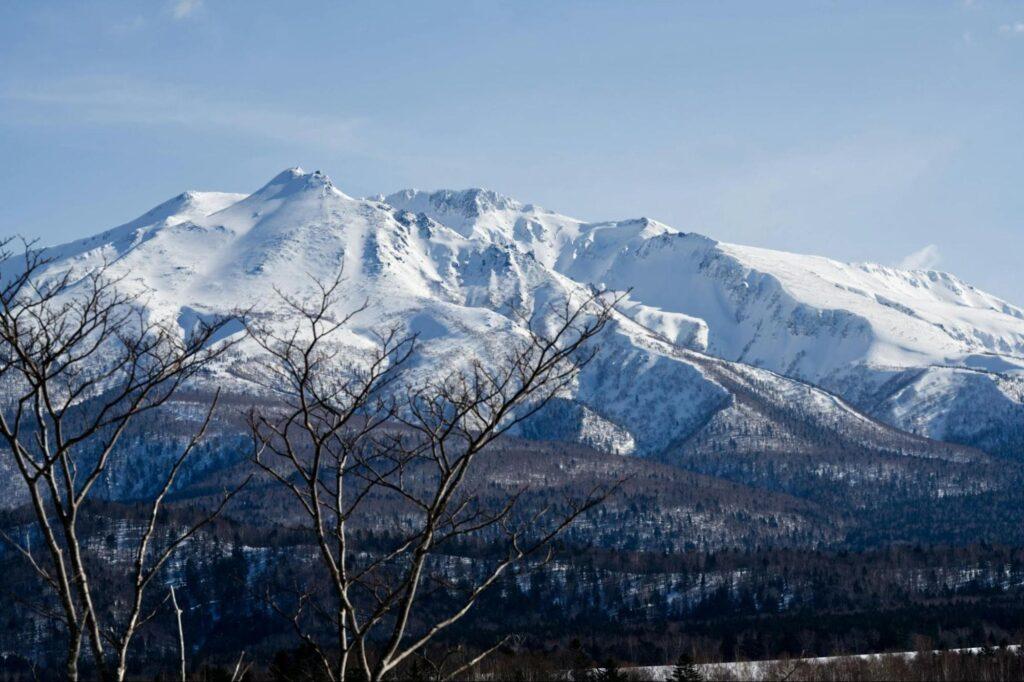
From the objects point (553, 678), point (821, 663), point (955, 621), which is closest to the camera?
point (553, 678)

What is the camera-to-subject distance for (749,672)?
6683 inches

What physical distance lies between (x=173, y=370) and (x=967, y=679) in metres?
156

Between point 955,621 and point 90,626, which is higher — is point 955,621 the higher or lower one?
the lower one

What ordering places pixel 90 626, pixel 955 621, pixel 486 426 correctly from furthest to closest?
pixel 955 621
pixel 486 426
pixel 90 626

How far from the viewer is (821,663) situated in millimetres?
162125

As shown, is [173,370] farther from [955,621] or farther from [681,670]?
[955,621]

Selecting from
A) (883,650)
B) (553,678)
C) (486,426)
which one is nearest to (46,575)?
(486,426)

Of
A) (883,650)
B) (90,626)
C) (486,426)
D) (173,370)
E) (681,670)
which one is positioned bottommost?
(883,650)

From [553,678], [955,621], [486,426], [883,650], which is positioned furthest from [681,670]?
[486,426]

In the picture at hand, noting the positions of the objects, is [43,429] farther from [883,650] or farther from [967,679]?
[883,650]

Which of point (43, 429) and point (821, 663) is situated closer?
point (43, 429)

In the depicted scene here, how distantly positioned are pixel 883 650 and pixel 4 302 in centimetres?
18970

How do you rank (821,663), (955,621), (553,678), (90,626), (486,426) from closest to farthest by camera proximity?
1. (90,626)
2. (486,426)
3. (553,678)
4. (821,663)
5. (955,621)

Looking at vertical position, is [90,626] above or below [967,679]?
above
